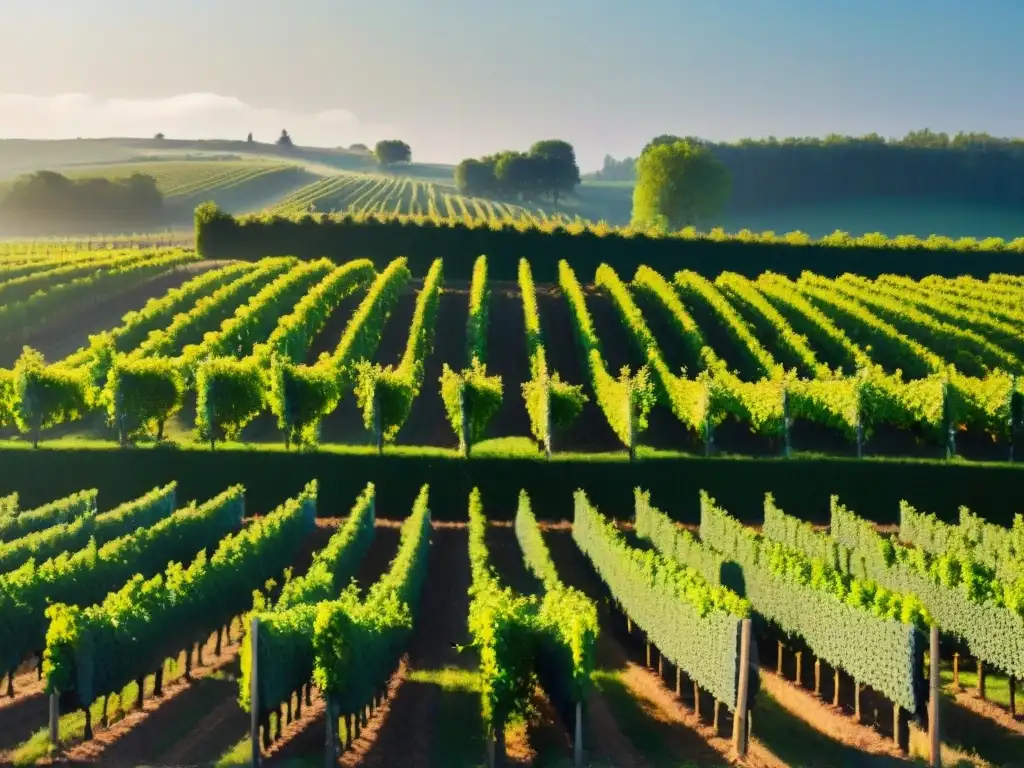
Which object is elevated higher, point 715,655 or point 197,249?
point 197,249

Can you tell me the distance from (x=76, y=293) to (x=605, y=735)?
165 ft

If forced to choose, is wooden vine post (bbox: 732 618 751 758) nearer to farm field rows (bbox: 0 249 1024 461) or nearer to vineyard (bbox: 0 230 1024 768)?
vineyard (bbox: 0 230 1024 768)

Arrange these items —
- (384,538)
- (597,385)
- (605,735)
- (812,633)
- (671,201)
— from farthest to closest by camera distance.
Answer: (671,201) < (597,385) < (384,538) < (812,633) < (605,735)

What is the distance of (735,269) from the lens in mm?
74812

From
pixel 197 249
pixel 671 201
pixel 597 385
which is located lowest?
pixel 597 385

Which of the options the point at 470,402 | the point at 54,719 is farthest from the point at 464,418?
the point at 54,719

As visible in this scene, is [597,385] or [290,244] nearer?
[597,385]

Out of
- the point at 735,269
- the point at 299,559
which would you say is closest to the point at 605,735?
the point at 299,559

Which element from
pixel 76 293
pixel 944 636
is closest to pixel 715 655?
pixel 944 636

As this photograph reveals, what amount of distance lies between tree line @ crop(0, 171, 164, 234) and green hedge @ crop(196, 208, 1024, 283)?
167 ft

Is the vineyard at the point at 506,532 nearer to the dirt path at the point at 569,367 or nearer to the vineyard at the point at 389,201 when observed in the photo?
the dirt path at the point at 569,367

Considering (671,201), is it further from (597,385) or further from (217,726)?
(217,726)

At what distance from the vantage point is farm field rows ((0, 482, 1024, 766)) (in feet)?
54.7

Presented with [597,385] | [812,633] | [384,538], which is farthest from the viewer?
[597,385]
